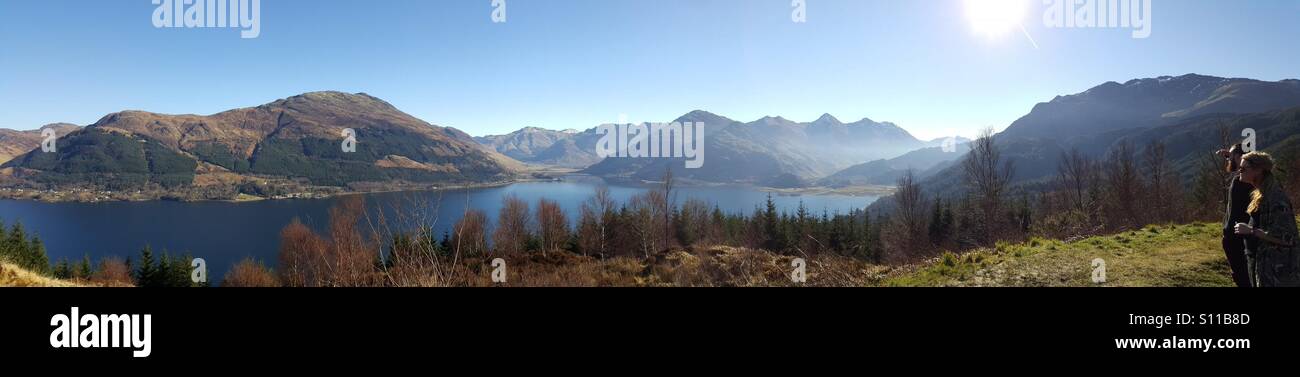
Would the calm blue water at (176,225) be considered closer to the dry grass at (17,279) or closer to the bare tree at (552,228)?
the bare tree at (552,228)

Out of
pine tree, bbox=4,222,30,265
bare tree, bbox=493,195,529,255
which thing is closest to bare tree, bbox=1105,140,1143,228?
bare tree, bbox=493,195,529,255

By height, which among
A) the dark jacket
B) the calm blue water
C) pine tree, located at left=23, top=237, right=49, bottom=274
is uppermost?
the dark jacket

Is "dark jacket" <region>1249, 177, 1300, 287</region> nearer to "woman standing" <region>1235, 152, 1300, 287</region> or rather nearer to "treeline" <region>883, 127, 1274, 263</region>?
"woman standing" <region>1235, 152, 1300, 287</region>

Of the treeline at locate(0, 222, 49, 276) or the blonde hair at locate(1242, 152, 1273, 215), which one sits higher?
the blonde hair at locate(1242, 152, 1273, 215)

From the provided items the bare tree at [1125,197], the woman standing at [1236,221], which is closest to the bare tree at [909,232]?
the bare tree at [1125,197]

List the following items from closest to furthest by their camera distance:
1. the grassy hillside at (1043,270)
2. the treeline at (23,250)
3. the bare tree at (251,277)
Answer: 1. the grassy hillside at (1043,270)
2. the treeline at (23,250)
3. the bare tree at (251,277)

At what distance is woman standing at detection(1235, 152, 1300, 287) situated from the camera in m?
3.59

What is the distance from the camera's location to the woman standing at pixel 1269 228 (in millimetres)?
3590

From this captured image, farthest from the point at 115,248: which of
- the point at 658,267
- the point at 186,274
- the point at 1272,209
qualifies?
the point at 1272,209

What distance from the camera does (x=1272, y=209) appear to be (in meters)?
3.72

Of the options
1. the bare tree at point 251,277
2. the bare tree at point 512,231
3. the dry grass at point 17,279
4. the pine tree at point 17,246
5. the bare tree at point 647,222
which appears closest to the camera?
the dry grass at point 17,279
